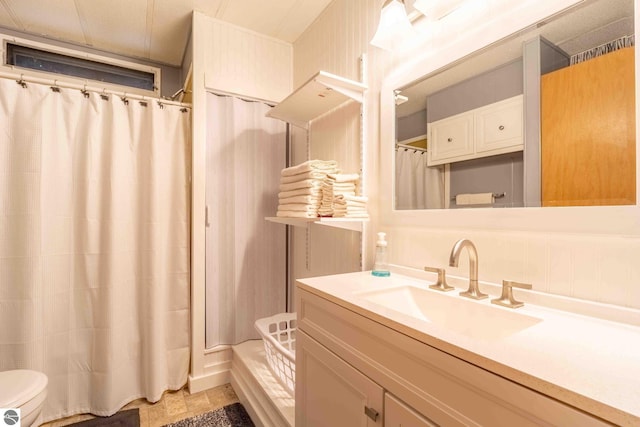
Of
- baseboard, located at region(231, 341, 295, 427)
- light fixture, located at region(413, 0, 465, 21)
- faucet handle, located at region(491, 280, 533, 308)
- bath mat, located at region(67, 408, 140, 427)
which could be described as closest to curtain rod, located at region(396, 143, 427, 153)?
light fixture, located at region(413, 0, 465, 21)

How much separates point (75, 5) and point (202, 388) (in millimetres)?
2423

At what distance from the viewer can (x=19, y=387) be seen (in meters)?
1.14

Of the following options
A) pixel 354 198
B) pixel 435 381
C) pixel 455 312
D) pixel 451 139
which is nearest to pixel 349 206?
pixel 354 198

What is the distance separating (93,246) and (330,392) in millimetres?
1538

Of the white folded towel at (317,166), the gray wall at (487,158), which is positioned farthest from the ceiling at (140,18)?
the gray wall at (487,158)

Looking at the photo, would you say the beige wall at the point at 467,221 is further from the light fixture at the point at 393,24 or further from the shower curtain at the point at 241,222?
the shower curtain at the point at 241,222

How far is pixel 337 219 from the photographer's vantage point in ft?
4.18

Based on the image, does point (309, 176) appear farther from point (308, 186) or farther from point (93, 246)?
point (93, 246)

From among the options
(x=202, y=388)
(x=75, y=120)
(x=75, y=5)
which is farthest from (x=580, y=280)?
(x=75, y=5)

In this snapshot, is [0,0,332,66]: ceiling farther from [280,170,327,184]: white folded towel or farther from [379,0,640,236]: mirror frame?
[280,170,327,184]: white folded towel

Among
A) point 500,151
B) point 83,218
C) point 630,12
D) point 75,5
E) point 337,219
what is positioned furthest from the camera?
point 75,5

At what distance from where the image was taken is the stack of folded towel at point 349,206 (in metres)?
1.30

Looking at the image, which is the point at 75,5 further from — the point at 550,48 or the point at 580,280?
the point at 580,280

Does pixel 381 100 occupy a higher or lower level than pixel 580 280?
higher
